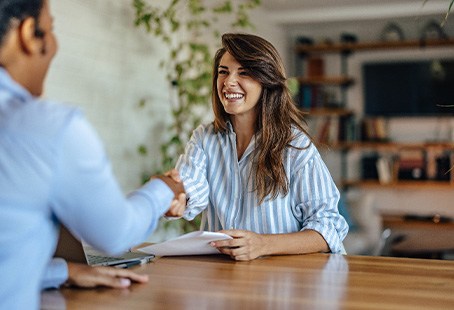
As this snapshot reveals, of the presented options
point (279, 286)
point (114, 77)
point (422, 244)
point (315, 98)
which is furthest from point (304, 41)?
point (279, 286)

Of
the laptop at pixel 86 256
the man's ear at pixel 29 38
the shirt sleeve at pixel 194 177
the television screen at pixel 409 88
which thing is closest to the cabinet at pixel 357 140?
the television screen at pixel 409 88

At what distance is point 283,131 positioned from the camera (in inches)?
82.5

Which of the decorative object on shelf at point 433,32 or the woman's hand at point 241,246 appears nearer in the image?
the woman's hand at point 241,246

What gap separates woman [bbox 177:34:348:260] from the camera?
1987mm

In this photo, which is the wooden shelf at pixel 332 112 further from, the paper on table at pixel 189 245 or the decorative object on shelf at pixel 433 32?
the paper on table at pixel 189 245

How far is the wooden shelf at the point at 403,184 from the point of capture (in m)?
6.71

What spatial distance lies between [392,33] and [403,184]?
1694 millimetres

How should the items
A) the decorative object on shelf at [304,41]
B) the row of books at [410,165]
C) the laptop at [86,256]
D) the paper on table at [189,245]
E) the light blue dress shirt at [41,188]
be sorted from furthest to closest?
the decorative object on shelf at [304,41] < the row of books at [410,165] < the paper on table at [189,245] < the laptop at [86,256] < the light blue dress shirt at [41,188]

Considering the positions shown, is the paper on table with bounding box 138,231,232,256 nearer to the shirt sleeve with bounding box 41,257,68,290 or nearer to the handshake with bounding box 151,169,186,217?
the handshake with bounding box 151,169,186,217

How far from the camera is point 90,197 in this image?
2.97 feet

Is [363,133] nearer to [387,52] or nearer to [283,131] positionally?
[387,52]

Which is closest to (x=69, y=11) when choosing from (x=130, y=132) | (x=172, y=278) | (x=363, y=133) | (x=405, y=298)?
(x=130, y=132)

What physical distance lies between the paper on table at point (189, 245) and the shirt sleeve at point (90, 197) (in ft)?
2.03

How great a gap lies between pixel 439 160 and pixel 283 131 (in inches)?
204
